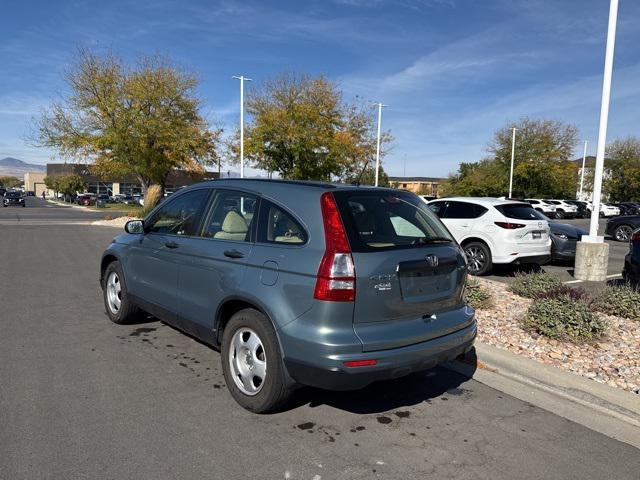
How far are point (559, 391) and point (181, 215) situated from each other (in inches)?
148

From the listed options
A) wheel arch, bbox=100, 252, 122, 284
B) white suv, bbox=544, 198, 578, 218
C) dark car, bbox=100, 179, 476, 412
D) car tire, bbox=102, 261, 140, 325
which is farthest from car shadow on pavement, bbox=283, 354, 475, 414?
white suv, bbox=544, 198, 578, 218

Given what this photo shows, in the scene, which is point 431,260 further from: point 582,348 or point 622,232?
point 622,232

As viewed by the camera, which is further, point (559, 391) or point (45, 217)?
point (45, 217)

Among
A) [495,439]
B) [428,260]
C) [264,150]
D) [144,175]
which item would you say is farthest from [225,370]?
[144,175]

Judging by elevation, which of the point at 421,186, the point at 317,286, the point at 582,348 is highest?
the point at 421,186

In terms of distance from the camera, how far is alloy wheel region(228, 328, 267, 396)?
11.8 feet

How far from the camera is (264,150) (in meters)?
34.2

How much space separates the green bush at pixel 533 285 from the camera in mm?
7021

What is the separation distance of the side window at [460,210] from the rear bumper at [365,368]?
698 cm

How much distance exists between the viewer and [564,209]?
38.0 metres

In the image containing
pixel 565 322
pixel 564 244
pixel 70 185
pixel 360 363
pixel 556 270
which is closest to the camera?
pixel 360 363

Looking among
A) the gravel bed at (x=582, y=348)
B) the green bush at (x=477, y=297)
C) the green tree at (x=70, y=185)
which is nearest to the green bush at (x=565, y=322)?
the gravel bed at (x=582, y=348)

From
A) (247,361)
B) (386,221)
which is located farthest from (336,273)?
(247,361)

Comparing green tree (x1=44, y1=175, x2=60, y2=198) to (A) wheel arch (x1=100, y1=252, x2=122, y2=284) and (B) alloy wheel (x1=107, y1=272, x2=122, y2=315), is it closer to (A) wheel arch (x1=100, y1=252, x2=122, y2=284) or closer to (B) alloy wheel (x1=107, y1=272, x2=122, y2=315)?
(A) wheel arch (x1=100, y1=252, x2=122, y2=284)
